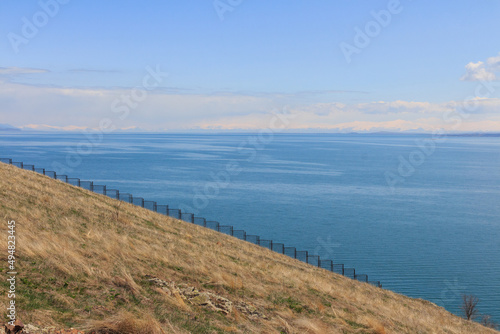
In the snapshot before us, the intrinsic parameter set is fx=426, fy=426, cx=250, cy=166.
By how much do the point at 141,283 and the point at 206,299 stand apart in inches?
75.8

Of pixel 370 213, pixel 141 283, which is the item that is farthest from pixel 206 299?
pixel 370 213

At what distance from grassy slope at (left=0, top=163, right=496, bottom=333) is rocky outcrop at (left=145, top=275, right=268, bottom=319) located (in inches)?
11.7

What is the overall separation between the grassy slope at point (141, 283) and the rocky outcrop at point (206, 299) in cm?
30

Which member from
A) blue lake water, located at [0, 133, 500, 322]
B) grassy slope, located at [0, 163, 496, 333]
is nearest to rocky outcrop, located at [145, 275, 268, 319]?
grassy slope, located at [0, 163, 496, 333]

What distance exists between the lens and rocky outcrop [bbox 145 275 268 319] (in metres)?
11.6

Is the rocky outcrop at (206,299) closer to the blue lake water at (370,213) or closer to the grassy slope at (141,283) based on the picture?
the grassy slope at (141,283)

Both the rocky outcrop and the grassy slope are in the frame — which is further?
the rocky outcrop

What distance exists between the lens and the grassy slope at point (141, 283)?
9781 millimetres

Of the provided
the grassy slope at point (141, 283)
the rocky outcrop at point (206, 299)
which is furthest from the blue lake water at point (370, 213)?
the rocky outcrop at point (206, 299)

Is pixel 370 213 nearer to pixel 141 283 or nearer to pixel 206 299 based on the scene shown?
pixel 206 299

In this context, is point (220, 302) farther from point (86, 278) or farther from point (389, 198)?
point (389, 198)

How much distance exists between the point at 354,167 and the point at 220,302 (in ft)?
A: 456

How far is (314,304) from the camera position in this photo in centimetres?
1443

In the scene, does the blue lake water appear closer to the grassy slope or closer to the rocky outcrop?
the grassy slope
